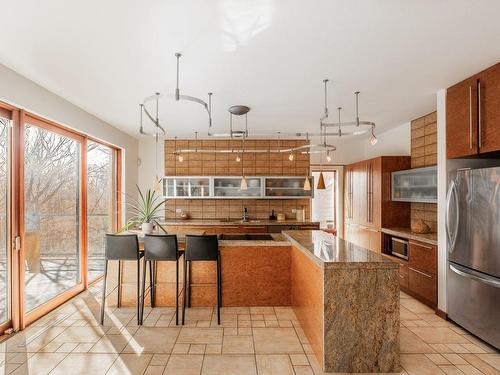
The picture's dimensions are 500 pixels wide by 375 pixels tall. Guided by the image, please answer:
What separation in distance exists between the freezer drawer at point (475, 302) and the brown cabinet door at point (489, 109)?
1231 millimetres

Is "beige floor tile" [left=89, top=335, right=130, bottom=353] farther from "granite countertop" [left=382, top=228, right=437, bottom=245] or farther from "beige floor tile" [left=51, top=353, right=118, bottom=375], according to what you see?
"granite countertop" [left=382, top=228, right=437, bottom=245]

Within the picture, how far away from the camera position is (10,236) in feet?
9.32

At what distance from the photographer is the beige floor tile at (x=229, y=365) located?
7.24ft

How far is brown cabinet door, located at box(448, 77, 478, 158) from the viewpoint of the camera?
2.82 m

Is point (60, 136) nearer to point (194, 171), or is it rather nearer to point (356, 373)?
point (194, 171)

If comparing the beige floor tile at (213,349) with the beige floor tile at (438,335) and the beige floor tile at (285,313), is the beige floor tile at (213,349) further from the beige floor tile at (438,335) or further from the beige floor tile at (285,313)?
the beige floor tile at (438,335)

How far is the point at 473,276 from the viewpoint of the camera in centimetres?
269

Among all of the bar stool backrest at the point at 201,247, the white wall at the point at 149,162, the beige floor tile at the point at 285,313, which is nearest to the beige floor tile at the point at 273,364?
the beige floor tile at the point at 285,313

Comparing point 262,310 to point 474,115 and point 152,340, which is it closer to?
point 152,340

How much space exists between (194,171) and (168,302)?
310cm

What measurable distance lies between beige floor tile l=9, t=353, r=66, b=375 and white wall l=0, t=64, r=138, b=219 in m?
2.33

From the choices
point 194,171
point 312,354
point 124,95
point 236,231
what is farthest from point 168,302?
point 194,171

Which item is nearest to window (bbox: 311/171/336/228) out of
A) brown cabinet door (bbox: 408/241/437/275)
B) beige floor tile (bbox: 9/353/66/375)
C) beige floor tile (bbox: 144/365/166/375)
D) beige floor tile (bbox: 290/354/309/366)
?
brown cabinet door (bbox: 408/241/437/275)

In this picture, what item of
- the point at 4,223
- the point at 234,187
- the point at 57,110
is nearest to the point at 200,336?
the point at 4,223
